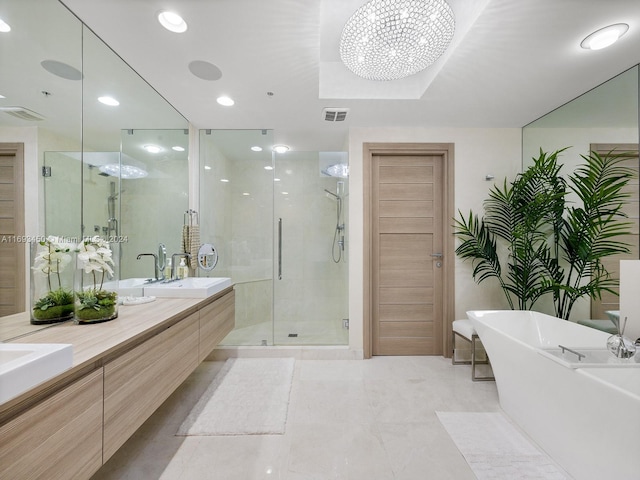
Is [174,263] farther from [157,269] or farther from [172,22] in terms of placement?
[172,22]

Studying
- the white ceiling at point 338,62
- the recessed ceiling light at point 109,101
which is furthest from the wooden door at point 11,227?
the white ceiling at point 338,62

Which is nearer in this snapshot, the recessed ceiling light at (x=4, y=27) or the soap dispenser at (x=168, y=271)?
the recessed ceiling light at (x=4, y=27)

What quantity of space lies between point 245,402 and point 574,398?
6.60 feet

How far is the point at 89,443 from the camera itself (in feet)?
3.58

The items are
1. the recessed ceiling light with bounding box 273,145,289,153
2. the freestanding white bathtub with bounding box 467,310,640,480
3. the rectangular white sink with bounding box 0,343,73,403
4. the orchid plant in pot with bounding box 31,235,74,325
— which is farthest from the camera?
the recessed ceiling light with bounding box 273,145,289,153

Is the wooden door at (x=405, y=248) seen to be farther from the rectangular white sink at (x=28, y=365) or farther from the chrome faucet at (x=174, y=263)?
the rectangular white sink at (x=28, y=365)

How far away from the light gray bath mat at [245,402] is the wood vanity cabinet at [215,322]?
1.18ft

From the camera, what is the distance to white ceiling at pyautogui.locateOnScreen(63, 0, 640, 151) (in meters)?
1.55

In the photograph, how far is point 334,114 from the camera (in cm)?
276

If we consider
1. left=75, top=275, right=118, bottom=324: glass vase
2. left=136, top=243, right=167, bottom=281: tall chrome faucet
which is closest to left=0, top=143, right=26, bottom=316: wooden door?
left=75, top=275, right=118, bottom=324: glass vase

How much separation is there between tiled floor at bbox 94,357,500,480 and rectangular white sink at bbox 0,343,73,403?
3.22ft

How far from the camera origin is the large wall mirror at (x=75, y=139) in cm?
132

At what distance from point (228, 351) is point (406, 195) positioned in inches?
99.4

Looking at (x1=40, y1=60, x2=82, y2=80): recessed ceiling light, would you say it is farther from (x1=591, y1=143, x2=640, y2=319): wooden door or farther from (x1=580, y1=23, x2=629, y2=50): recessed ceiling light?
(x1=591, y1=143, x2=640, y2=319): wooden door
